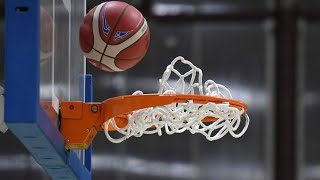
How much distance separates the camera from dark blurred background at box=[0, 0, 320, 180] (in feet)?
17.8

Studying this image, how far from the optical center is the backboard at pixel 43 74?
1734 millimetres

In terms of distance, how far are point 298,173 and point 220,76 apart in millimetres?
1002

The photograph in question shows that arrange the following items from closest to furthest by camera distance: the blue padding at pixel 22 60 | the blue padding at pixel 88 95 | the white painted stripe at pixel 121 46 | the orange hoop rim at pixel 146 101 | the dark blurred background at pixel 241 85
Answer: the blue padding at pixel 22 60, the orange hoop rim at pixel 146 101, the white painted stripe at pixel 121 46, the blue padding at pixel 88 95, the dark blurred background at pixel 241 85

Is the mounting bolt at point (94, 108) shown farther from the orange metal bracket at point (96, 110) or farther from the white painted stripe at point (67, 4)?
the white painted stripe at point (67, 4)

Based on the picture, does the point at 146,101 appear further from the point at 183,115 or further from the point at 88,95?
the point at 88,95

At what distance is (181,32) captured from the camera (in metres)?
5.60

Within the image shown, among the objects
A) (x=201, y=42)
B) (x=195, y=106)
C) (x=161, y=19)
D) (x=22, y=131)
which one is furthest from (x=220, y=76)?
(x=22, y=131)

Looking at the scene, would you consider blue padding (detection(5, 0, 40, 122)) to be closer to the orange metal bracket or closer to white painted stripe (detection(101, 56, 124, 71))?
the orange metal bracket

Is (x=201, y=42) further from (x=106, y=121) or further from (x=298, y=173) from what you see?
(x=106, y=121)

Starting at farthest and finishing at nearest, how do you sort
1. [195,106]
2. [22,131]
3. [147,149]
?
[147,149]
[195,106]
[22,131]

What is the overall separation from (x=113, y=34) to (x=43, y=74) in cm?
41

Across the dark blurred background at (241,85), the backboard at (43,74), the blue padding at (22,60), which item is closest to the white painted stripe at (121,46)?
the backboard at (43,74)

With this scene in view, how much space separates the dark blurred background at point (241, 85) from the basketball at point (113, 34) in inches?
118

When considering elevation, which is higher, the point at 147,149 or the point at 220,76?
the point at 220,76
